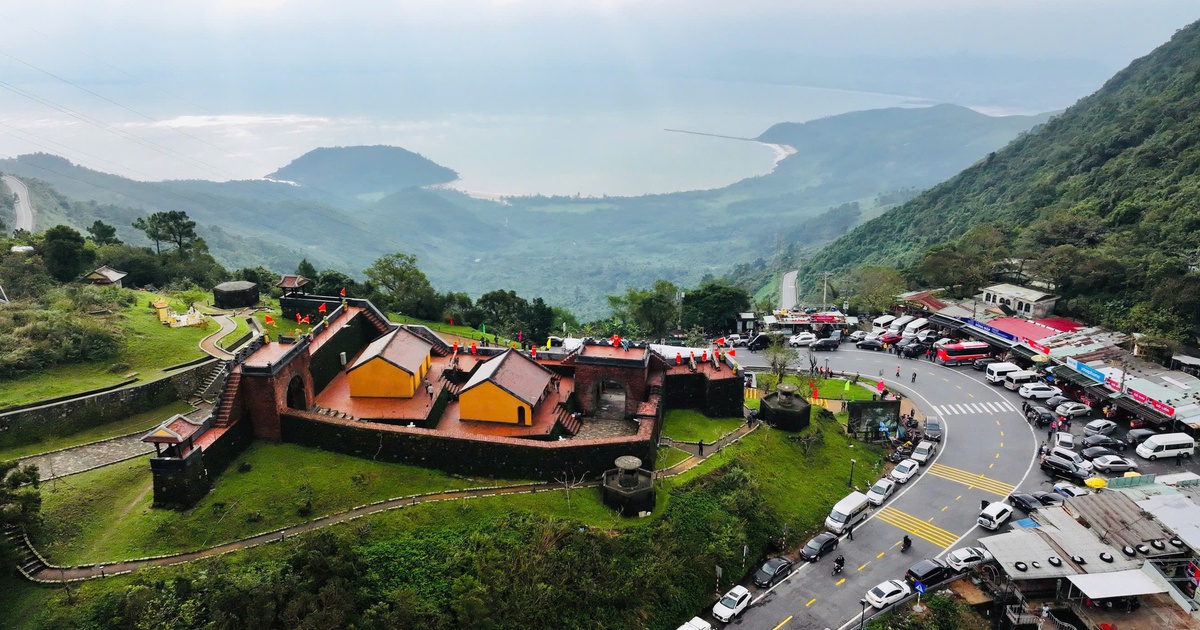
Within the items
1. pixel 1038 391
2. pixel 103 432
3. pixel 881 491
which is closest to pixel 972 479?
pixel 881 491

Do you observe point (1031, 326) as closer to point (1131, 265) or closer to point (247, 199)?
point (1131, 265)

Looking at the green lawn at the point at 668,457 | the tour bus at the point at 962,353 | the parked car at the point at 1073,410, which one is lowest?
the parked car at the point at 1073,410

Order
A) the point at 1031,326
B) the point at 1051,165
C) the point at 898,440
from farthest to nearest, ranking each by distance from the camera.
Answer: the point at 1051,165 < the point at 1031,326 < the point at 898,440

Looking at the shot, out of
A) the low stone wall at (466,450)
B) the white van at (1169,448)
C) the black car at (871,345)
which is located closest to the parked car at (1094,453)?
the white van at (1169,448)

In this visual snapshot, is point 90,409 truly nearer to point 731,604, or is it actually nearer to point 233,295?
→ point 233,295

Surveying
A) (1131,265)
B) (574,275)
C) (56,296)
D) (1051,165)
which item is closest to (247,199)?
(574,275)

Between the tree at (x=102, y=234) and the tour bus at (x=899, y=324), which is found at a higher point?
the tree at (x=102, y=234)

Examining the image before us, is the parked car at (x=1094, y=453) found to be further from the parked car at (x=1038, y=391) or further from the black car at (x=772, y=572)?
the black car at (x=772, y=572)

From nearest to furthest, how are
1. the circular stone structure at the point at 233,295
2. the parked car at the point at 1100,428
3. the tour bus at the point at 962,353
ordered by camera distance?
the parked car at the point at 1100,428, the circular stone structure at the point at 233,295, the tour bus at the point at 962,353
